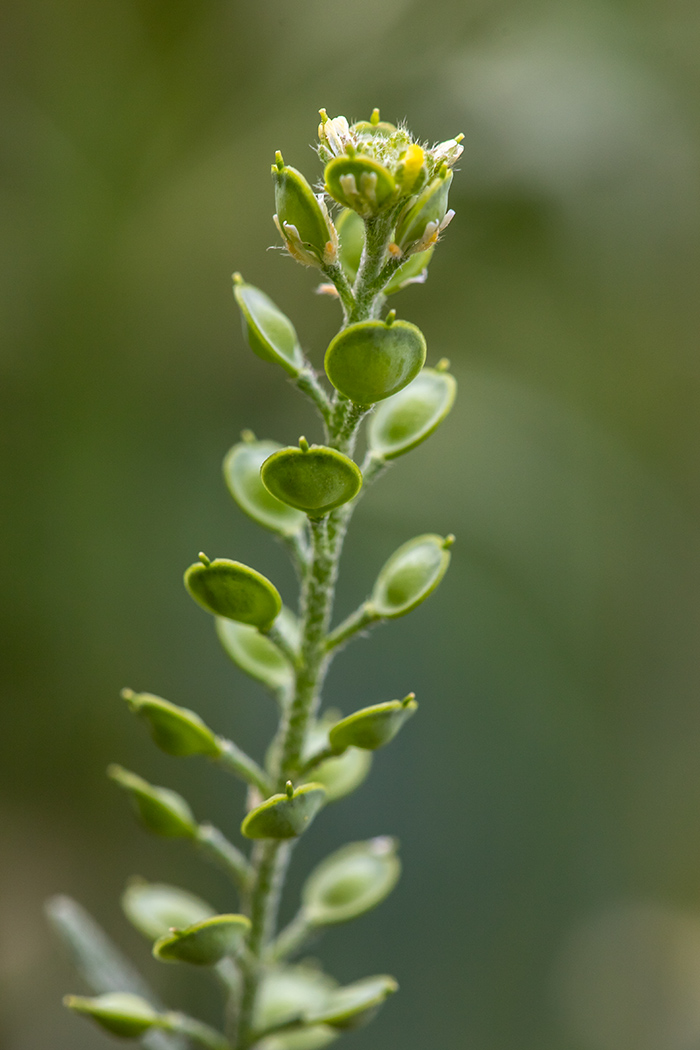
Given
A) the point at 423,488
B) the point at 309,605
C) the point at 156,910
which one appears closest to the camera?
the point at 309,605

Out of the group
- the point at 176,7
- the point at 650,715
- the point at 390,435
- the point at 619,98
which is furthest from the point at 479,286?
the point at 390,435

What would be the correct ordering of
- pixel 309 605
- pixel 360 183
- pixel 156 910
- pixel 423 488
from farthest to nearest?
1. pixel 423 488
2. pixel 156 910
3. pixel 309 605
4. pixel 360 183

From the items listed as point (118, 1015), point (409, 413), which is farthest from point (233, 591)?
point (118, 1015)

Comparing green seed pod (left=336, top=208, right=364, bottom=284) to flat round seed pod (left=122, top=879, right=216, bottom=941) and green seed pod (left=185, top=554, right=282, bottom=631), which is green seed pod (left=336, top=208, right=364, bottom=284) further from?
flat round seed pod (left=122, top=879, right=216, bottom=941)

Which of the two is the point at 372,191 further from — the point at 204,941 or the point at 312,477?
the point at 204,941

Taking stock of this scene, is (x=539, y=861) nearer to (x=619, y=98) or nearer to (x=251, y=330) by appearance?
(x=251, y=330)

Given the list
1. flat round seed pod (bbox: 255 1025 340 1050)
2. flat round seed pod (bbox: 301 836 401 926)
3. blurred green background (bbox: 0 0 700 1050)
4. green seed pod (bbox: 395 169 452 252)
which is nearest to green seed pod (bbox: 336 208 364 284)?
green seed pod (bbox: 395 169 452 252)

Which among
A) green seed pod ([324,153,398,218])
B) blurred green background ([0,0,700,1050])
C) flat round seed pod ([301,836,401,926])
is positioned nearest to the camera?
green seed pod ([324,153,398,218])

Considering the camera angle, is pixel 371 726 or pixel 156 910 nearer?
pixel 371 726
